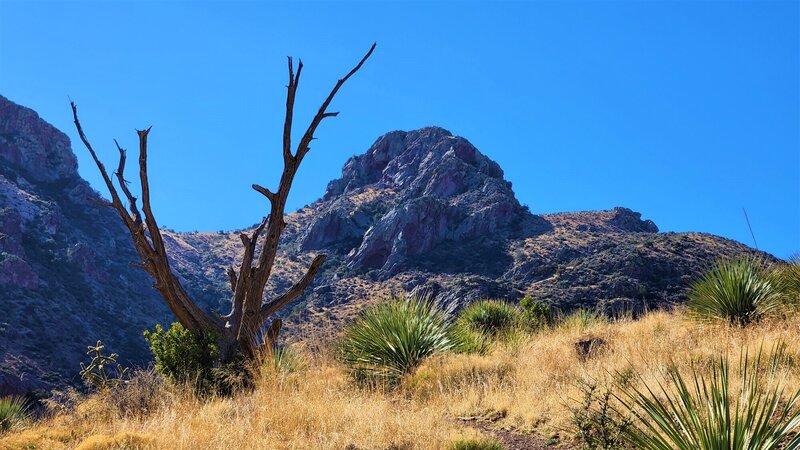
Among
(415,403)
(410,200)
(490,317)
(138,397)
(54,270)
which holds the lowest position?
(138,397)

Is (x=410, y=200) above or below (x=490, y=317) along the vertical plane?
above

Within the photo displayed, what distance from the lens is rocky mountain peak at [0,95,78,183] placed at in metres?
91.2

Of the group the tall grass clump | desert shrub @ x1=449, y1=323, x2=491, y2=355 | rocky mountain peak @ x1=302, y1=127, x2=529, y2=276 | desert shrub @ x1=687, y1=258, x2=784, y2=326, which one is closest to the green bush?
the tall grass clump

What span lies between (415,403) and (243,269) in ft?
18.1

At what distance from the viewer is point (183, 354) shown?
11.0 m

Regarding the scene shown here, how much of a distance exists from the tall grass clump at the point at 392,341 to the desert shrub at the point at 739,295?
4929mm

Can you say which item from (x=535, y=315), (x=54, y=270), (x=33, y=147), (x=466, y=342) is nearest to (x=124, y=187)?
(x=466, y=342)

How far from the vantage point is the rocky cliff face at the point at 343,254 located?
5497 centimetres

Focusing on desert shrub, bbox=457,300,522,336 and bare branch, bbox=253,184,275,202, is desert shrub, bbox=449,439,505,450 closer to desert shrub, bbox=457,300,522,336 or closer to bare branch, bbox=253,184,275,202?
bare branch, bbox=253,184,275,202

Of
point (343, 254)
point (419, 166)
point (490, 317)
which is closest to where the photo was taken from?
point (490, 317)

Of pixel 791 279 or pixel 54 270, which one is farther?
pixel 54 270

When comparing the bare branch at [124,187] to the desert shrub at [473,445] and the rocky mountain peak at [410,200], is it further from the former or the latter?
the rocky mountain peak at [410,200]

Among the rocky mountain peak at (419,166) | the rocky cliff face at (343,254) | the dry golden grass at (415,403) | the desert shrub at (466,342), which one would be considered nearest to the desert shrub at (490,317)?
the desert shrub at (466,342)

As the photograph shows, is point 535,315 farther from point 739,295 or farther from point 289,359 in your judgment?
point 289,359
